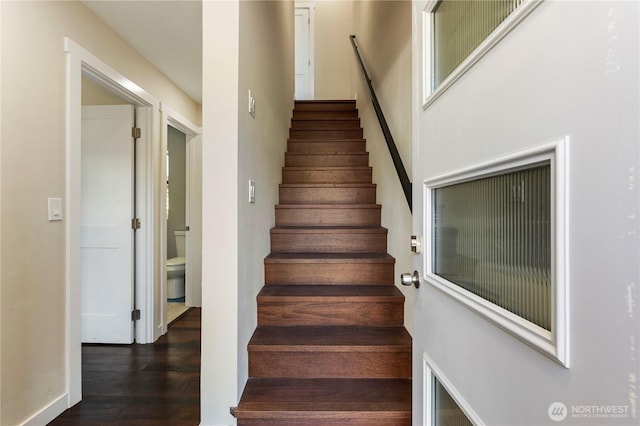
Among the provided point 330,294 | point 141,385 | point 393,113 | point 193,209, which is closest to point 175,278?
point 193,209

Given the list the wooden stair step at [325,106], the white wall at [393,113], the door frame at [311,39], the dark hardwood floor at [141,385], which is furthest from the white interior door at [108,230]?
the door frame at [311,39]

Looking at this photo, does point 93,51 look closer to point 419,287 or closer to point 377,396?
point 419,287

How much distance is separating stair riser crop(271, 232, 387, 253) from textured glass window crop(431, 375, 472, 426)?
143cm

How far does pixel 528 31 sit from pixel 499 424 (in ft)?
2.23

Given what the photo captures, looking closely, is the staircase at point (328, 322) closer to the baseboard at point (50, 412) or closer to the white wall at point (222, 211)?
the white wall at point (222, 211)

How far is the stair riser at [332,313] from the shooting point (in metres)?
1.83

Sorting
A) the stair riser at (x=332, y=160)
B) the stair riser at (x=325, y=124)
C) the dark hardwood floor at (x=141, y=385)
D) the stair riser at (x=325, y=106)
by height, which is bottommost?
the dark hardwood floor at (x=141, y=385)

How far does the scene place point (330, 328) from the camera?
1810mm

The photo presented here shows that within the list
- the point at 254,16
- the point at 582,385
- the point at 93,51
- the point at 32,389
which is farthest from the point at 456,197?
the point at 93,51

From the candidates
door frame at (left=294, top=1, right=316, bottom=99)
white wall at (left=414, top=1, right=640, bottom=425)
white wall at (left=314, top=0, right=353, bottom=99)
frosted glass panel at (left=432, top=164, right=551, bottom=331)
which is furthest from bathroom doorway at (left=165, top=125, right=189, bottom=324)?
white wall at (left=414, top=1, right=640, bottom=425)

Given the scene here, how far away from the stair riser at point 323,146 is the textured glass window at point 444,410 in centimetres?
255

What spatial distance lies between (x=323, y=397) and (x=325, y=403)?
0.16ft

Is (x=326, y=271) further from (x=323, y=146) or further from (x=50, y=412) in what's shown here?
(x=50, y=412)

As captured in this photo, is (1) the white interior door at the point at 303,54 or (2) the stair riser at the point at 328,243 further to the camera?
(1) the white interior door at the point at 303,54
